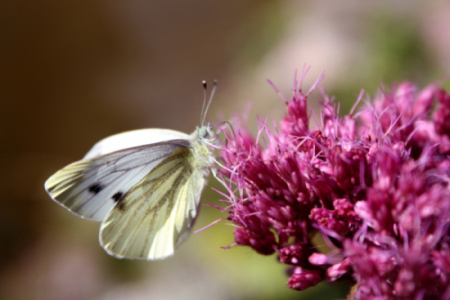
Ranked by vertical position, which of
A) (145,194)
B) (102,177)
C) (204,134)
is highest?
(204,134)

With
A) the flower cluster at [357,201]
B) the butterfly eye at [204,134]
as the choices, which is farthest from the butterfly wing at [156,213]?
the flower cluster at [357,201]

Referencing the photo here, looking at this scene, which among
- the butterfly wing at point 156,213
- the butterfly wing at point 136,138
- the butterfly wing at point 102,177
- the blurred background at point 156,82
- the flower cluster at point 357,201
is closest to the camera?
the flower cluster at point 357,201

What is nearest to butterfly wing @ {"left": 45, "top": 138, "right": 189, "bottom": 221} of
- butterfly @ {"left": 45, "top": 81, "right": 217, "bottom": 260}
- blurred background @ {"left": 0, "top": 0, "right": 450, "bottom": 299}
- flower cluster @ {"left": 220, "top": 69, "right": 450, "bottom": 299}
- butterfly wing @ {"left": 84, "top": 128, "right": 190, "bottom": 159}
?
butterfly @ {"left": 45, "top": 81, "right": 217, "bottom": 260}

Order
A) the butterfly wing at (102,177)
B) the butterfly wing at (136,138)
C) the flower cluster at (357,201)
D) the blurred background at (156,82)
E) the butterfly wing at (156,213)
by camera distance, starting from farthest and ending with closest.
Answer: the blurred background at (156,82) → the butterfly wing at (136,138) → the butterfly wing at (156,213) → the butterfly wing at (102,177) → the flower cluster at (357,201)

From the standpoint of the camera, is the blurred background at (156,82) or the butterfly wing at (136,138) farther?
the blurred background at (156,82)

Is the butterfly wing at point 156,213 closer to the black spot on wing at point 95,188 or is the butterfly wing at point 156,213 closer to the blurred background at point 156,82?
the black spot on wing at point 95,188

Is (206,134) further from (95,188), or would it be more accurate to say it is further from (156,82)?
(156,82)

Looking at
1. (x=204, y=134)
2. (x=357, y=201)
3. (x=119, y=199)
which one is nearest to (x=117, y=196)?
(x=119, y=199)
